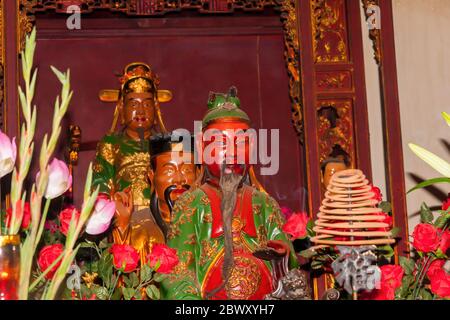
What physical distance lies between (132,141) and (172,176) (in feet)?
1.48

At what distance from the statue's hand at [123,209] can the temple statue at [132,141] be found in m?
0.14

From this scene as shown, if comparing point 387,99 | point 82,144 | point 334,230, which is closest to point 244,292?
point 334,230

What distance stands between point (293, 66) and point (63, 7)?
98cm

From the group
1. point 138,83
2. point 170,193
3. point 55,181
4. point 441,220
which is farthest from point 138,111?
point 55,181

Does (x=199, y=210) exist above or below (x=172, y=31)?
below

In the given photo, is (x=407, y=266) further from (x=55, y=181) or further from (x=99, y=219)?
(x=55, y=181)

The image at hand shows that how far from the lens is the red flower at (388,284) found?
2.40 meters

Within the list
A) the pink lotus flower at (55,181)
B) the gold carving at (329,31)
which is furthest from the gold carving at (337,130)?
the pink lotus flower at (55,181)

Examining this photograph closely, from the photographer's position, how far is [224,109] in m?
3.16

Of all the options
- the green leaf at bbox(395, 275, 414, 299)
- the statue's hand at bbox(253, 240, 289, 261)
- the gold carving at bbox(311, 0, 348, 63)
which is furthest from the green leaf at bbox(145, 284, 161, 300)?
the gold carving at bbox(311, 0, 348, 63)

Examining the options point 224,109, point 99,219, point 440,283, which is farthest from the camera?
point 224,109

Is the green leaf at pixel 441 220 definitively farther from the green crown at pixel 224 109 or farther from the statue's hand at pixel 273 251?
the green crown at pixel 224 109

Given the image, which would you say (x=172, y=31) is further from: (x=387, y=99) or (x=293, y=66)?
(x=387, y=99)

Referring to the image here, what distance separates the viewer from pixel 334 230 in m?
2.29
